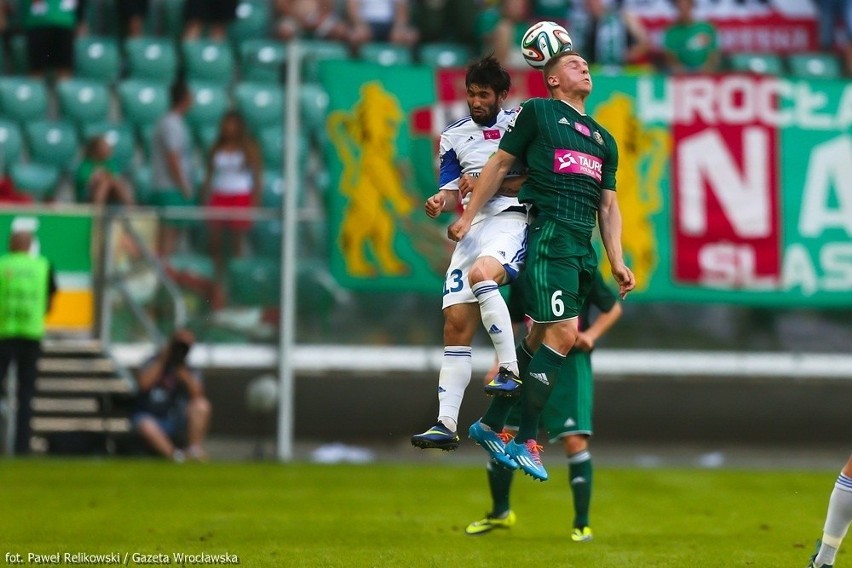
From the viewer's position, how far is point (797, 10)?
21109mm

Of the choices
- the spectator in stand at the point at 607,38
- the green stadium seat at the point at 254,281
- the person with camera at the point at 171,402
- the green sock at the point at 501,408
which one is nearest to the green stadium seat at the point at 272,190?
the green stadium seat at the point at 254,281

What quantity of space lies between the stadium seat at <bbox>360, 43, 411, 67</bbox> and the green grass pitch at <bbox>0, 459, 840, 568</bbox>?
5.60m

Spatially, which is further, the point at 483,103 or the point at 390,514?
the point at 390,514

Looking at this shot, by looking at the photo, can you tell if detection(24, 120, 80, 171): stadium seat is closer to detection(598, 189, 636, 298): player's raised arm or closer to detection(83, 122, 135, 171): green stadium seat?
detection(83, 122, 135, 171): green stadium seat

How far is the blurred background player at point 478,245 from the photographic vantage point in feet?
28.2

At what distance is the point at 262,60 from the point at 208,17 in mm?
2132

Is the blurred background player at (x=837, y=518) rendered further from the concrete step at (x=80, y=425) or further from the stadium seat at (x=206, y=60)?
the stadium seat at (x=206, y=60)

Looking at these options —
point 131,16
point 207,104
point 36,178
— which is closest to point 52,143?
point 36,178

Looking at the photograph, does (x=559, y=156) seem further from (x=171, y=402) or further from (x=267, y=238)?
(x=171, y=402)

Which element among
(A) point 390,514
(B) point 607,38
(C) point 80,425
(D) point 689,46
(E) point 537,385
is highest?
(B) point 607,38

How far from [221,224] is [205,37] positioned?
13.2 ft

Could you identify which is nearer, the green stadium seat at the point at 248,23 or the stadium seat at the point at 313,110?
the stadium seat at the point at 313,110

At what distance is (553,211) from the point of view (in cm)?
862

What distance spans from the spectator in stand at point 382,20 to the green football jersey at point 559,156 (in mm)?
11301
